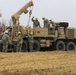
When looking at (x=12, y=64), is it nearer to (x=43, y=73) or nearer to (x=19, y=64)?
(x=19, y=64)

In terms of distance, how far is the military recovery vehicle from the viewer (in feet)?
99.1

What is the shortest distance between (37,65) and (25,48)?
41.8ft

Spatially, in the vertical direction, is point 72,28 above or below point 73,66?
above

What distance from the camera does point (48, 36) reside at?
105 feet

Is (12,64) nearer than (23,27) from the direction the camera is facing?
Yes

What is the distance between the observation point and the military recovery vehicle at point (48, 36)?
30.2 metres

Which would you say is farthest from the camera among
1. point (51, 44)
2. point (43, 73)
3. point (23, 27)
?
point (51, 44)

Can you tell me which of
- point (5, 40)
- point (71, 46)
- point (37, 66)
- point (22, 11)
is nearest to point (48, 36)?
point (71, 46)

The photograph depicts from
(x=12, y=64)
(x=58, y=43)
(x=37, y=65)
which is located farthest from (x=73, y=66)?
(x=58, y=43)

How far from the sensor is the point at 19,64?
18.2m

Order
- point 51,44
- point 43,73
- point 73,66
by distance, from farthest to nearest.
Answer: point 51,44, point 73,66, point 43,73

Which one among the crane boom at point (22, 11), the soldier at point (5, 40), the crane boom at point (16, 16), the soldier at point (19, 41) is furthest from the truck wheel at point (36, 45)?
the soldier at point (5, 40)

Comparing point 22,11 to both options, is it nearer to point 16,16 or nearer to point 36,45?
point 16,16

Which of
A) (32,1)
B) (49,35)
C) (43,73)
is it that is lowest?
(43,73)
